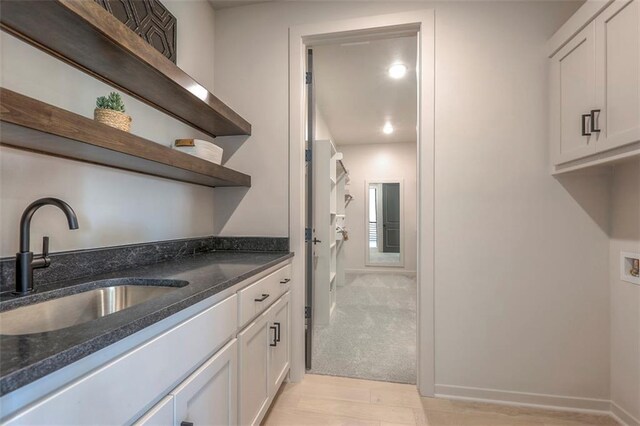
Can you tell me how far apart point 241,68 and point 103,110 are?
121 centimetres

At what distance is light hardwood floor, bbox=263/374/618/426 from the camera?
158 cm

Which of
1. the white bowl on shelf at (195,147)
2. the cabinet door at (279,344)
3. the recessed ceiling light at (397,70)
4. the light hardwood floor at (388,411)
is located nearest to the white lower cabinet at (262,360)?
the cabinet door at (279,344)

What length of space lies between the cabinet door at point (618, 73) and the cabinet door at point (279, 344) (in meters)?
1.81

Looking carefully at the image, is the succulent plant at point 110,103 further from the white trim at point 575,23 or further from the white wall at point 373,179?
the white wall at point 373,179

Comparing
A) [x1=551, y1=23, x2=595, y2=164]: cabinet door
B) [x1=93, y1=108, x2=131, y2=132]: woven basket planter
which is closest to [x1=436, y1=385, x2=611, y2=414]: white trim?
[x1=551, y1=23, x2=595, y2=164]: cabinet door

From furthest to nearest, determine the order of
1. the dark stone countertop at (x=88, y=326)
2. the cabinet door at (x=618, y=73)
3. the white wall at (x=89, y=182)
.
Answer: the cabinet door at (x=618, y=73), the white wall at (x=89, y=182), the dark stone countertop at (x=88, y=326)

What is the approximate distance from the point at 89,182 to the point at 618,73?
7.66ft

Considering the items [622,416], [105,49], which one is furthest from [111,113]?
[622,416]

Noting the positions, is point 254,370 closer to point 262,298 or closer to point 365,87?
point 262,298

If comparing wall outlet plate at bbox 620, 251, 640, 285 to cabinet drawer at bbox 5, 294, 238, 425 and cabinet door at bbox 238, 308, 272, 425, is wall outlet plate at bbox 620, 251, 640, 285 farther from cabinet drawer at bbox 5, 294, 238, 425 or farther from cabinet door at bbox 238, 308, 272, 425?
cabinet drawer at bbox 5, 294, 238, 425

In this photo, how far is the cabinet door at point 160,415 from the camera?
2.28 feet

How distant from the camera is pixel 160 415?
743 mm

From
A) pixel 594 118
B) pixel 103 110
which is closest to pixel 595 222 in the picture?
pixel 594 118

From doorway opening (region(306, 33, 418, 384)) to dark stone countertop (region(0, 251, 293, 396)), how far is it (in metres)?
1.13
